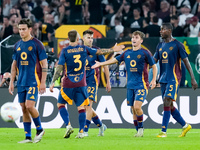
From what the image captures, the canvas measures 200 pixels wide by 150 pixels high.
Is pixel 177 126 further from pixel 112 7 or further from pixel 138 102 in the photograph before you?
pixel 112 7

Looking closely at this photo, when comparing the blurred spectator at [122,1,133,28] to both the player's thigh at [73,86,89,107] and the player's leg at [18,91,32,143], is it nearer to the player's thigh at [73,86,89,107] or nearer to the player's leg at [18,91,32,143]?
the player's thigh at [73,86,89,107]

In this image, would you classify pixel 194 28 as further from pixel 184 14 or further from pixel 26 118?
pixel 26 118

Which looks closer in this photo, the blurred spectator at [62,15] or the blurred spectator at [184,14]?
the blurred spectator at [184,14]

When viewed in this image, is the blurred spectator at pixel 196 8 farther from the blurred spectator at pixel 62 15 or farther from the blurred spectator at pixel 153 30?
the blurred spectator at pixel 62 15

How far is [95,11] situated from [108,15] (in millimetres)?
718

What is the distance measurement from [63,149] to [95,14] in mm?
12625

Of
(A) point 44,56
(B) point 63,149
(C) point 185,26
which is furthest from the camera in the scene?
(C) point 185,26

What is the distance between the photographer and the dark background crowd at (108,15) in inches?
746

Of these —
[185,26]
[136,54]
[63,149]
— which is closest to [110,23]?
[185,26]

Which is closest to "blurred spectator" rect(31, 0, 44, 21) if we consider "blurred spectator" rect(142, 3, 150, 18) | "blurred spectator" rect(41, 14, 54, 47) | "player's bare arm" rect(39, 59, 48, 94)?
"blurred spectator" rect(41, 14, 54, 47)

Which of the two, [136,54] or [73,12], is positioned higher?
[73,12]

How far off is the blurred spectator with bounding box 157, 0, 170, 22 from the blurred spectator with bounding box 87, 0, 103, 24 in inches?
92.8

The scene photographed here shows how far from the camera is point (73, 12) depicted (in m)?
19.6

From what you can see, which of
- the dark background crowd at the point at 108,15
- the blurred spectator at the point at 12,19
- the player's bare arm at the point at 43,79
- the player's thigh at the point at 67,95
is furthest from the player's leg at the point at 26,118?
the blurred spectator at the point at 12,19
